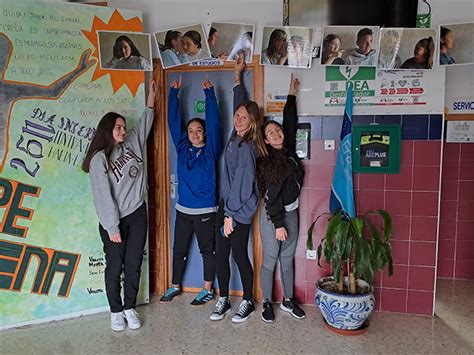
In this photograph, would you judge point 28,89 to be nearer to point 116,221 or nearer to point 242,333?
point 116,221

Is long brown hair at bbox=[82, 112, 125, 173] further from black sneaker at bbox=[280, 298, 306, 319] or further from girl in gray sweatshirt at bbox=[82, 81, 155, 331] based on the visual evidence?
black sneaker at bbox=[280, 298, 306, 319]

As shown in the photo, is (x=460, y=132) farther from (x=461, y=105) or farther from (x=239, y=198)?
(x=239, y=198)

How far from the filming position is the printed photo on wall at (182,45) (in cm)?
307

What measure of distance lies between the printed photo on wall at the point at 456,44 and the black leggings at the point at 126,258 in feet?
7.62

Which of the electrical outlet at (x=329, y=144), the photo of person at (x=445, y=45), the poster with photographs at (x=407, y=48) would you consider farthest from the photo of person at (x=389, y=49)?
the electrical outlet at (x=329, y=144)

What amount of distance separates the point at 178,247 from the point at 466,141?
2.67m

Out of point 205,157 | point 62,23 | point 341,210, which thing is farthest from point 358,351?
point 62,23

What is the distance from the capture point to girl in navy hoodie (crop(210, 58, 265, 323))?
2.82 metres

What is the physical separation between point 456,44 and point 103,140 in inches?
96.3

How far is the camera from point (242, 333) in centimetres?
273

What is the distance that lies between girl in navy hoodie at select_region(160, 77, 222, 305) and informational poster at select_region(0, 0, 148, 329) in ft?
1.50

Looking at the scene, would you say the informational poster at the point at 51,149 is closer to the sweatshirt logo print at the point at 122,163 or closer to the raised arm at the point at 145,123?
the raised arm at the point at 145,123

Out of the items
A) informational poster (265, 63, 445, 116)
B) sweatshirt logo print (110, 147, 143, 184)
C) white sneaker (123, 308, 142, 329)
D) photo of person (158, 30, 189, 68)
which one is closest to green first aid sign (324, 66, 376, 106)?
informational poster (265, 63, 445, 116)

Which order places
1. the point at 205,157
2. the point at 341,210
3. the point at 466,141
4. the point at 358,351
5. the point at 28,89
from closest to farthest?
the point at 358,351, the point at 28,89, the point at 341,210, the point at 205,157, the point at 466,141
